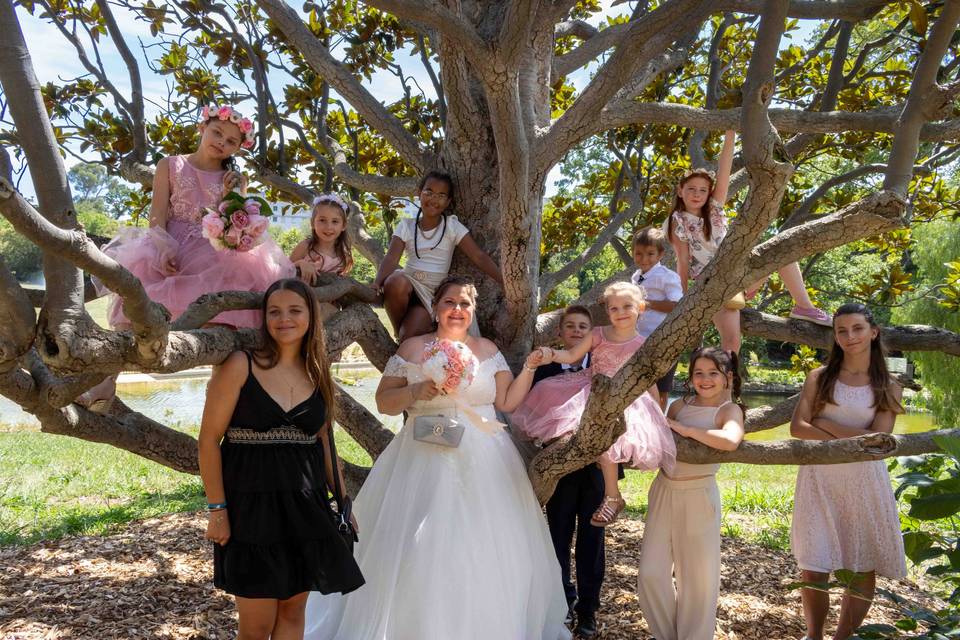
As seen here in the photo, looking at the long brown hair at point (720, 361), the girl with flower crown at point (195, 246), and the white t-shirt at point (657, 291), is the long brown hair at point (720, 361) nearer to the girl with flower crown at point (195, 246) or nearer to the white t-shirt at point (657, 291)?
the white t-shirt at point (657, 291)

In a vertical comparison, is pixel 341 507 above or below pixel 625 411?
below

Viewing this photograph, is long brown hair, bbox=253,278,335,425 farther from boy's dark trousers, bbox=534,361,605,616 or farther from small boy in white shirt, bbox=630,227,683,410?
small boy in white shirt, bbox=630,227,683,410

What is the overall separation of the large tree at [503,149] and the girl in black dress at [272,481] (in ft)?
0.51

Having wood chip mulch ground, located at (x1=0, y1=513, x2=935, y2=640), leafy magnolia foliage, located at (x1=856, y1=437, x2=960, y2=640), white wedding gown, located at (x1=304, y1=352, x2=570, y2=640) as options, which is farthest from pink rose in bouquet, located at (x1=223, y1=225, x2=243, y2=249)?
leafy magnolia foliage, located at (x1=856, y1=437, x2=960, y2=640)

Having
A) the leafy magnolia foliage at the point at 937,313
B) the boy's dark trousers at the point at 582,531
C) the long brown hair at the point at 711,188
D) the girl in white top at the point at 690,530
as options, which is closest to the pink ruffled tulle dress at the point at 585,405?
the girl in white top at the point at 690,530

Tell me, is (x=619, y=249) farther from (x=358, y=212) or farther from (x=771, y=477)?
(x=771, y=477)

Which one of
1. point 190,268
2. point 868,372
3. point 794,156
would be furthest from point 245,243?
point 794,156

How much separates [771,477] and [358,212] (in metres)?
6.40

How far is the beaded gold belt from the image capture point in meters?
2.84

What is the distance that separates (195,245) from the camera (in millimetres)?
3617

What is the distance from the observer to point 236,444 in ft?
9.35

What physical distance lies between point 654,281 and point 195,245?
252 cm

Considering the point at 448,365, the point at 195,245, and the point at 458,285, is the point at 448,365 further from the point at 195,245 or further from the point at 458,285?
the point at 195,245

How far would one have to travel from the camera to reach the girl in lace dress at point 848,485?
3.56 metres
